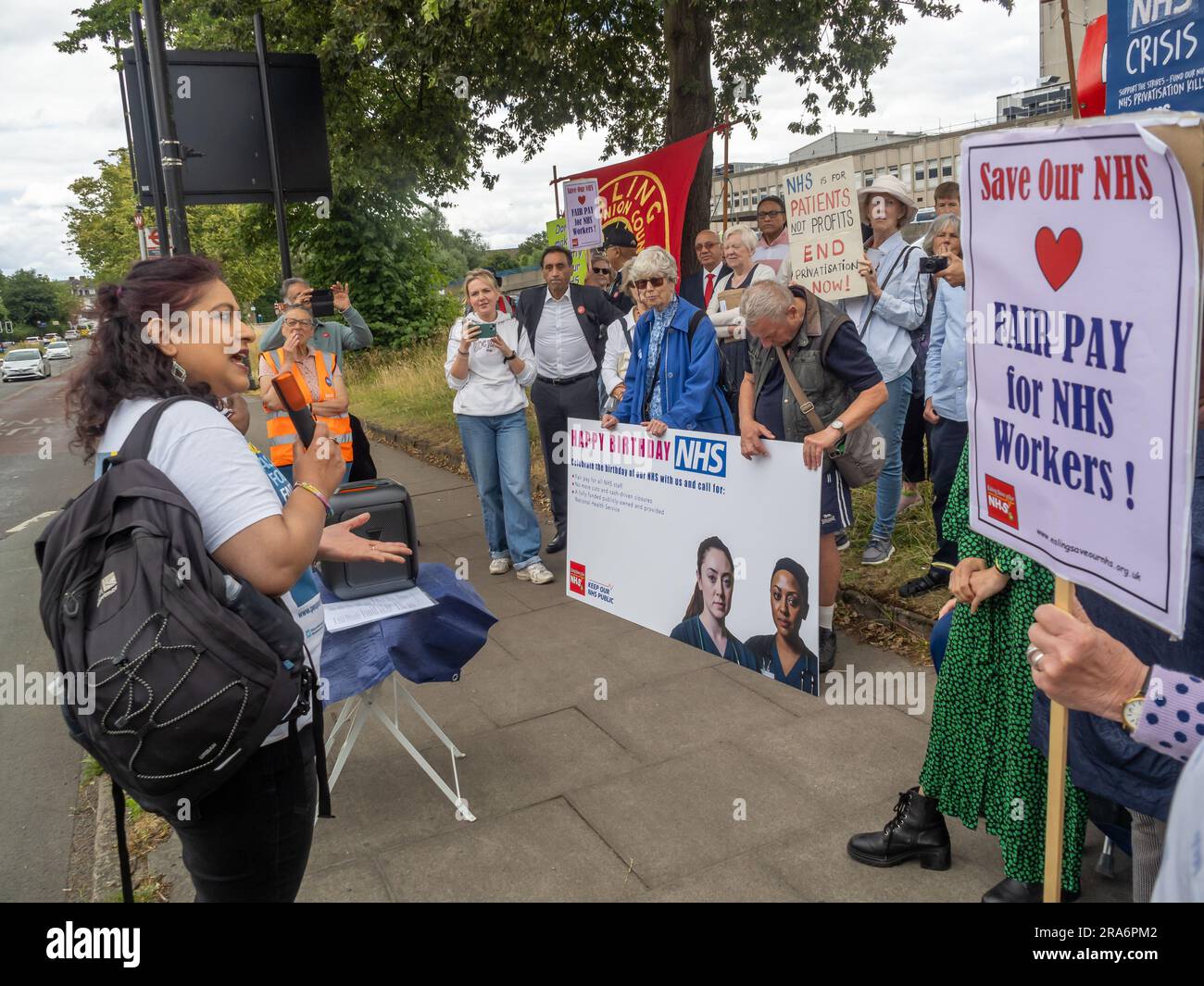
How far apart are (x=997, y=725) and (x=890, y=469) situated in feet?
10.7

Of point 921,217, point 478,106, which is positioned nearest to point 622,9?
point 478,106

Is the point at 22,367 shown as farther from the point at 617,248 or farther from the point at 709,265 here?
the point at 709,265

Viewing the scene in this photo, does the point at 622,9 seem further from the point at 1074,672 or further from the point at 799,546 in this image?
the point at 1074,672

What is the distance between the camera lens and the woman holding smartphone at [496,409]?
634cm

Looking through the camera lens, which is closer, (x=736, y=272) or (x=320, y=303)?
(x=320, y=303)

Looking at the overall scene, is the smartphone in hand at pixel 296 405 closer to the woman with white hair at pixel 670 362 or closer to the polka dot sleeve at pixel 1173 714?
the polka dot sleeve at pixel 1173 714

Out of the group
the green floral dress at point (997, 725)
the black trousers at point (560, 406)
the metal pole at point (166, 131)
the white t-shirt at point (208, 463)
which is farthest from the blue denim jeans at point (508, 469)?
the white t-shirt at point (208, 463)

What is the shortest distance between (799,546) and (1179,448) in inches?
110

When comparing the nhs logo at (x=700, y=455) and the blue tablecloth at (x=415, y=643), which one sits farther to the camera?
the nhs logo at (x=700, y=455)

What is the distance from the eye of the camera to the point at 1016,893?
2820 mm

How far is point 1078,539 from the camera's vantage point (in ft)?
6.08

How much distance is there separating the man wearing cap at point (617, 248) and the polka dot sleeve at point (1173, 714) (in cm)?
619

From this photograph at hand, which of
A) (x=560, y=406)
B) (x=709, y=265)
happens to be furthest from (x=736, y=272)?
(x=560, y=406)

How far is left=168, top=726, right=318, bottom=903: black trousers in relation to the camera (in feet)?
6.75
